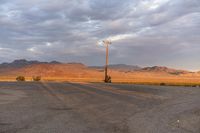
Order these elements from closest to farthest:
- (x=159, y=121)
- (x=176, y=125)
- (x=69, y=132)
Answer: (x=69, y=132), (x=176, y=125), (x=159, y=121)

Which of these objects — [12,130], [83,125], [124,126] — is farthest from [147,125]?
[12,130]

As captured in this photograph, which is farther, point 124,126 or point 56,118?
point 56,118

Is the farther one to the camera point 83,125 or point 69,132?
point 83,125

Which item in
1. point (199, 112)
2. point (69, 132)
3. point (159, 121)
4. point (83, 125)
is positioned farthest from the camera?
point (199, 112)

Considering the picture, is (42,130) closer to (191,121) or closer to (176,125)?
(176,125)

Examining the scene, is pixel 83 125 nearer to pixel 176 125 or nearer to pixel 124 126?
pixel 124 126

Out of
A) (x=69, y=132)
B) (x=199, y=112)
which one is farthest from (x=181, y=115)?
(x=69, y=132)

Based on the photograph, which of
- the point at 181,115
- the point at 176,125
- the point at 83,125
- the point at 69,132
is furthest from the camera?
the point at 181,115

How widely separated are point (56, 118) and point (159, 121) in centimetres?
407

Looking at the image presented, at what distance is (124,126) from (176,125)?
2.10 meters

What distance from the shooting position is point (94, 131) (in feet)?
39.9

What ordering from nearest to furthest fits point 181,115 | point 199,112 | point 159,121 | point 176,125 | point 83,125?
point 83,125 < point 176,125 < point 159,121 < point 181,115 < point 199,112

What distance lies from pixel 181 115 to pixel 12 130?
844cm

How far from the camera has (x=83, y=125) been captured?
535 inches
